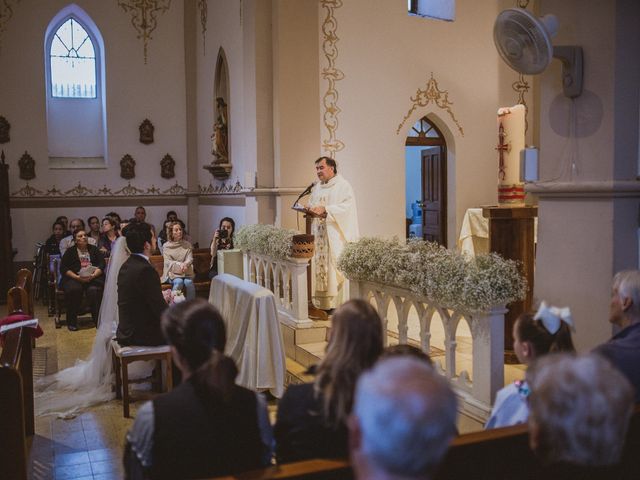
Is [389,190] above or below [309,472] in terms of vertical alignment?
above

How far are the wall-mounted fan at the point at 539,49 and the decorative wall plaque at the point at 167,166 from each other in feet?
32.2

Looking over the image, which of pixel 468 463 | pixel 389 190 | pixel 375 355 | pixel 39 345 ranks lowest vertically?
pixel 39 345

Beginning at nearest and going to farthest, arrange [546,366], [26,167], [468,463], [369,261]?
[546,366] → [468,463] → [369,261] → [26,167]

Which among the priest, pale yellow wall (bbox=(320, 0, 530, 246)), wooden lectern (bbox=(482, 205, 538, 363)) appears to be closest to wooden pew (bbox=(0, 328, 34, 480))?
wooden lectern (bbox=(482, 205, 538, 363))

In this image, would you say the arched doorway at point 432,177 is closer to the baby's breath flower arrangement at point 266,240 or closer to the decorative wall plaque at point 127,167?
the baby's breath flower arrangement at point 266,240

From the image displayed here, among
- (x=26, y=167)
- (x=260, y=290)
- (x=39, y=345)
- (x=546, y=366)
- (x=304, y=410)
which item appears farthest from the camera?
(x=26, y=167)

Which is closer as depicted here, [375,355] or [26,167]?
[375,355]

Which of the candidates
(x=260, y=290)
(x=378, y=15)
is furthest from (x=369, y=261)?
(x=378, y=15)

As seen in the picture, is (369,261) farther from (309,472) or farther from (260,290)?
(309,472)

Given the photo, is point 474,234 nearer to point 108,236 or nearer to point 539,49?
point 539,49

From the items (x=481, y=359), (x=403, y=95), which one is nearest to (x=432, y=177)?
A: (x=403, y=95)

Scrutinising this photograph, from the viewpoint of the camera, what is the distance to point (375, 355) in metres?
2.30

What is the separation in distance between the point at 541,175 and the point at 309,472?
296 centimetres

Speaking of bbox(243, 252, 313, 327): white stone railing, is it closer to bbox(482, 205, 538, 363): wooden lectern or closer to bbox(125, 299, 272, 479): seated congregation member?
bbox(482, 205, 538, 363): wooden lectern
